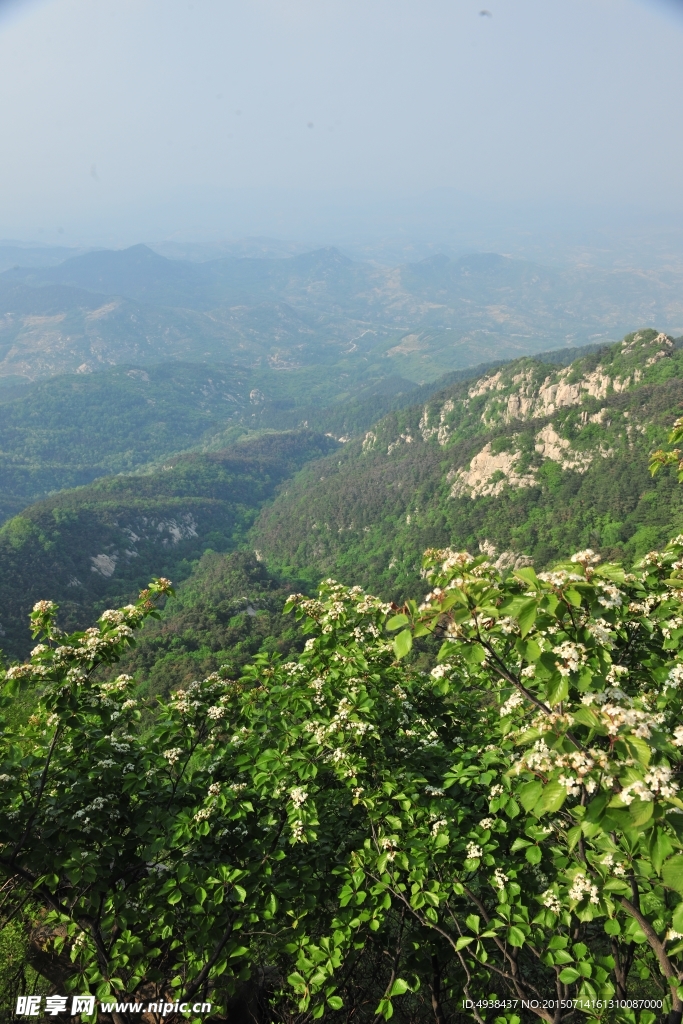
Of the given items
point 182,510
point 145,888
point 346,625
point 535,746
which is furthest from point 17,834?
point 182,510

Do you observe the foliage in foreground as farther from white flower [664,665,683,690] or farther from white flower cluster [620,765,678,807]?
white flower cluster [620,765,678,807]

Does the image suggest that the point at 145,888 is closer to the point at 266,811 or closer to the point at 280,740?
the point at 266,811

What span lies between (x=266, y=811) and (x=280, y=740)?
3.26ft

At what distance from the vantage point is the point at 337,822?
848cm

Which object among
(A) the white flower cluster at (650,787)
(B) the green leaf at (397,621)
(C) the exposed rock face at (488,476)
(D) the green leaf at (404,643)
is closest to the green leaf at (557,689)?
(A) the white flower cluster at (650,787)

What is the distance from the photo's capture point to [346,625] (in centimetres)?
945

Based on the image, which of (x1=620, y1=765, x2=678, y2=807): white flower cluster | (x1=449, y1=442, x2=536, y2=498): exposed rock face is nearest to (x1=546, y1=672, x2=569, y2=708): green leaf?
(x1=620, y1=765, x2=678, y2=807): white flower cluster

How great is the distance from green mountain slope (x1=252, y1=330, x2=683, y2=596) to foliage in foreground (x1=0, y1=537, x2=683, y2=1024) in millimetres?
82086

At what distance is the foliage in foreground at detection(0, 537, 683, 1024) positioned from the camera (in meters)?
6.37

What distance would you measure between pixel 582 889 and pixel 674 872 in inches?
82.8

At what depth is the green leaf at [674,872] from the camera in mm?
4207

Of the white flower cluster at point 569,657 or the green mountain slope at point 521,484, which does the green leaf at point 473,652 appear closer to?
the white flower cluster at point 569,657

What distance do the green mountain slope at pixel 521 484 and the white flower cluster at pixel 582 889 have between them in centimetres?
8372

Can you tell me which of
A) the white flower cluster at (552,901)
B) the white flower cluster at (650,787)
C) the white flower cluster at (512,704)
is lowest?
the white flower cluster at (552,901)
